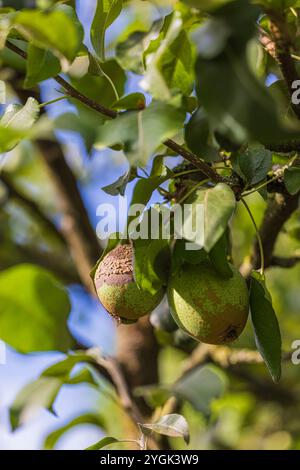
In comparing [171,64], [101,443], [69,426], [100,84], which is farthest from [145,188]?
[69,426]

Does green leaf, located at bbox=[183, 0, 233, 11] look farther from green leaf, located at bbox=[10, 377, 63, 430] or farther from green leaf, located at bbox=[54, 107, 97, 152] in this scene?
green leaf, located at bbox=[10, 377, 63, 430]

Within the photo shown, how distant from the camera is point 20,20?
0.57 metres

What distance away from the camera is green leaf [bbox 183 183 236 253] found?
0.62 metres

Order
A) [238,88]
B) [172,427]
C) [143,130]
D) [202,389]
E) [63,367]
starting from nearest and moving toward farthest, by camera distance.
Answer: [238,88] → [143,130] → [172,427] → [202,389] → [63,367]

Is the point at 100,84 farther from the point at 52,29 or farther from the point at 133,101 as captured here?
the point at 52,29

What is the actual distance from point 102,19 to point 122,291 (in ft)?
1.04

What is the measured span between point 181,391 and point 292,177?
16.0 inches

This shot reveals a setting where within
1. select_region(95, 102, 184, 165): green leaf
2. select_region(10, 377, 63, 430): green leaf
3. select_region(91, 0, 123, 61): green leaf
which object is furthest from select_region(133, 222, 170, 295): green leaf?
select_region(10, 377, 63, 430): green leaf

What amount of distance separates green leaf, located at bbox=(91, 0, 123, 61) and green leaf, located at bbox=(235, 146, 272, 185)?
0.21 m

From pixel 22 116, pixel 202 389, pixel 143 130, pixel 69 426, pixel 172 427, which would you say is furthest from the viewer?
pixel 69 426

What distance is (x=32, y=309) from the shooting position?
0.62m
